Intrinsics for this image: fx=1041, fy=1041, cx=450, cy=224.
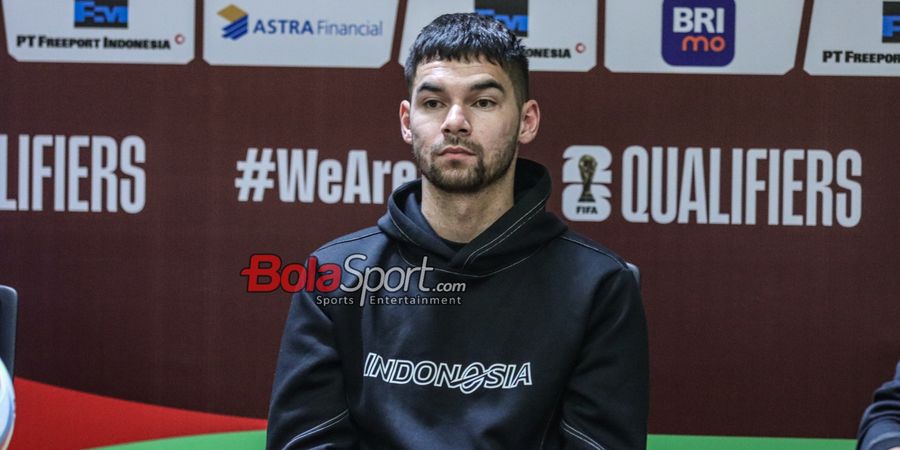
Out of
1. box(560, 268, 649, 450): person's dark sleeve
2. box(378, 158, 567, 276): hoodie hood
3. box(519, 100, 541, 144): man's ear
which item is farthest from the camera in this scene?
box(519, 100, 541, 144): man's ear

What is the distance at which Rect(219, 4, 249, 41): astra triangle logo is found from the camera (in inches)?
110

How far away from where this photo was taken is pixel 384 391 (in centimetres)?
162

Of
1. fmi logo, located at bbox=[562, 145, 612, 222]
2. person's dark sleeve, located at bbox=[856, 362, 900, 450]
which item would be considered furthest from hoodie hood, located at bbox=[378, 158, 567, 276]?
fmi logo, located at bbox=[562, 145, 612, 222]

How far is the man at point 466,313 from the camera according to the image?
62.5 inches

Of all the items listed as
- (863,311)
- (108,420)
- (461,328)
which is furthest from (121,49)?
(863,311)

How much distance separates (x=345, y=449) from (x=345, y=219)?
4.20 feet

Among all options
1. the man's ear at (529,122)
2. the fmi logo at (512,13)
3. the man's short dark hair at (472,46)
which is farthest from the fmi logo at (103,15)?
the man's ear at (529,122)

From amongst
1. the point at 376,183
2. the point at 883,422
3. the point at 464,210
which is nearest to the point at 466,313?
the point at 464,210

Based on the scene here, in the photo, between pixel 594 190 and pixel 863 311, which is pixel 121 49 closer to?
pixel 594 190

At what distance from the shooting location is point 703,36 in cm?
276

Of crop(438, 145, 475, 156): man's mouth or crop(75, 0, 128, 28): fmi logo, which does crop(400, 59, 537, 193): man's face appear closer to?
crop(438, 145, 475, 156): man's mouth

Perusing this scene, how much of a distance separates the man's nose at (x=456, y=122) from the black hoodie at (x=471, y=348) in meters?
0.16

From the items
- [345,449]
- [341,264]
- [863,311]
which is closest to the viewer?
[345,449]

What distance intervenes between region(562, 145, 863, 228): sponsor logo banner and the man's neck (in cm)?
107
